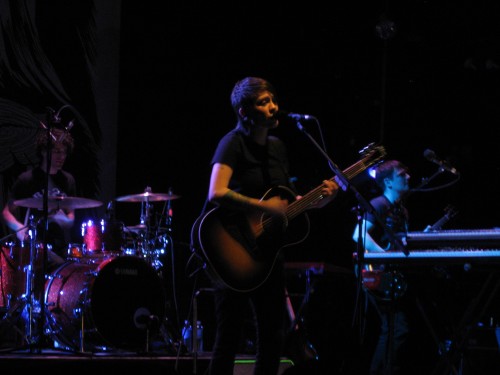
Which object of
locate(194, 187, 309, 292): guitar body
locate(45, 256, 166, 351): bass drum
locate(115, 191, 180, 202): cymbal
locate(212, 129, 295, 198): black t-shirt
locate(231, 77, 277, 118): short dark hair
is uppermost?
locate(231, 77, 277, 118): short dark hair

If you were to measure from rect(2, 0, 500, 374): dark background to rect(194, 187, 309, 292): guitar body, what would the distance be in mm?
3671

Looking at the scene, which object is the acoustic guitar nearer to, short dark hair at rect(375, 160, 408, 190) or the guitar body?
the guitar body

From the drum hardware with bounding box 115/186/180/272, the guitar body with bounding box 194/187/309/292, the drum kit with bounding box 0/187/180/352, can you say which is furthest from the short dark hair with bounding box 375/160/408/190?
the guitar body with bounding box 194/187/309/292

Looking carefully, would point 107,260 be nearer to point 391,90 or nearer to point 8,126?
point 8,126

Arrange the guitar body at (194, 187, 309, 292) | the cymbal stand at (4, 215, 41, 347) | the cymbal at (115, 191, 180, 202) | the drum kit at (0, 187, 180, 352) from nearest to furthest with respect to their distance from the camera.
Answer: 1. the guitar body at (194, 187, 309, 292)
2. the cymbal stand at (4, 215, 41, 347)
3. the drum kit at (0, 187, 180, 352)
4. the cymbal at (115, 191, 180, 202)

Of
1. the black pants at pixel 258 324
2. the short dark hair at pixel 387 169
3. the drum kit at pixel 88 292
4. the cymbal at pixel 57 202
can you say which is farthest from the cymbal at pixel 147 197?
the black pants at pixel 258 324

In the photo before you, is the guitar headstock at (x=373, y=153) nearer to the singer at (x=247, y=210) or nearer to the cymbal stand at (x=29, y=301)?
the singer at (x=247, y=210)

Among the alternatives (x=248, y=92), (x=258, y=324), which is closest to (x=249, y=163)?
(x=248, y=92)

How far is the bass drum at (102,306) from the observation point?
5.88 m

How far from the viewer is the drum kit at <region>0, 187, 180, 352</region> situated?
5859 millimetres

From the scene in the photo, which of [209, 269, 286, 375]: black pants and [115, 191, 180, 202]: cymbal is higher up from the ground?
[115, 191, 180, 202]: cymbal

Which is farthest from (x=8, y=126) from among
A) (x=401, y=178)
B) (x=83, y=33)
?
(x=401, y=178)

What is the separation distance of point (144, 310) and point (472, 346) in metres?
2.84

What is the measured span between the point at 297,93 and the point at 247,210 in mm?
4497
